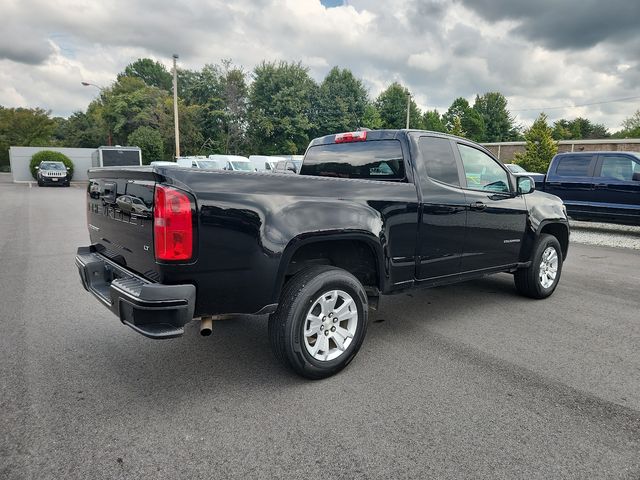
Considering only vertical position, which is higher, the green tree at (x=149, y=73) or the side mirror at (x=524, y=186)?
the green tree at (x=149, y=73)

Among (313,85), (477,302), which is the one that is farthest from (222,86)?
(477,302)

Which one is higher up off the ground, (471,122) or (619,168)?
(471,122)

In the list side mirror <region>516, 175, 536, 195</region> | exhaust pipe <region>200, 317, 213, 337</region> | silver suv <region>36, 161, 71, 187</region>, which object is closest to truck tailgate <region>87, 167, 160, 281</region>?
exhaust pipe <region>200, 317, 213, 337</region>

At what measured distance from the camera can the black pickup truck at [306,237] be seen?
2.68 meters

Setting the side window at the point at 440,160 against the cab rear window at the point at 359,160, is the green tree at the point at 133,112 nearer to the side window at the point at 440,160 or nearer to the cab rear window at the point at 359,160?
the cab rear window at the point at 359,160

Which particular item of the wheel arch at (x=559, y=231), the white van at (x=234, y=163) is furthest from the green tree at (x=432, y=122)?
the wheel arch at (x=559, y=231)

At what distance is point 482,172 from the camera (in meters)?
4.60

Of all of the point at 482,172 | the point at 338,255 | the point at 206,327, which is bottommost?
the point at 206,327

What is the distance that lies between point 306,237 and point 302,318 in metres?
0.56

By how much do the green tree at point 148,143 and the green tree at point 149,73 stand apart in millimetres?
45400

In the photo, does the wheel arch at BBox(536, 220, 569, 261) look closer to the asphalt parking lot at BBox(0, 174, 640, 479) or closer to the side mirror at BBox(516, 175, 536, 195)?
the side mirror at BBox(516, 175, 536, 195)

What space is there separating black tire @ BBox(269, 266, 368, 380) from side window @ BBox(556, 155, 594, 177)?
31.6ft

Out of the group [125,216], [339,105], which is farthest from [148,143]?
[125,216]

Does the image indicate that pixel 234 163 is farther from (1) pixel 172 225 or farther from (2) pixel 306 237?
(1) pixel 172 225
